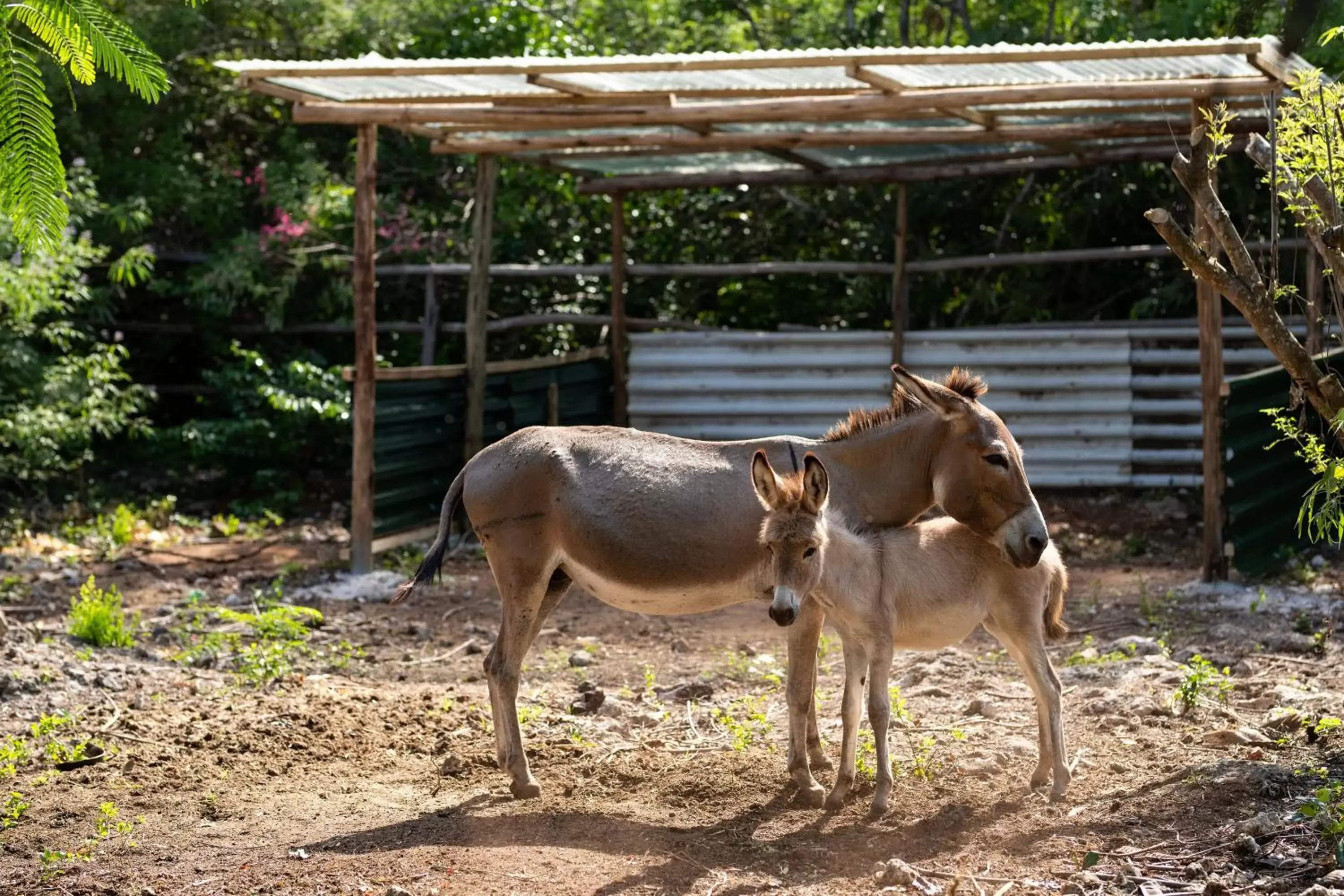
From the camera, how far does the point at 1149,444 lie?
45.9 feet

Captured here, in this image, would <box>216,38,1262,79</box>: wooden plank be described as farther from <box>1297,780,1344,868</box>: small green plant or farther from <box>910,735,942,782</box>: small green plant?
<box>1297,780,1344,868</box>: small green plant

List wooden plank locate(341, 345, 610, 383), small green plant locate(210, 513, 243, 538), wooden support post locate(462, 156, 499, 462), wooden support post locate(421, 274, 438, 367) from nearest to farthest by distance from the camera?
wooden plank locate(341, 345, 610, 383), wooden support post locate(462, 156, 499, 462), small green plant locate(210, 513, 243, 538), wooden support post locate(421, 274, 438, 367)

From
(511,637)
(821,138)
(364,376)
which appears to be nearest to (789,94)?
(821,138)

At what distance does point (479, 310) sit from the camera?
12867mm

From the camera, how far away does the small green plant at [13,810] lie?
235 inches

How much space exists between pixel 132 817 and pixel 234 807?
1.40 ft

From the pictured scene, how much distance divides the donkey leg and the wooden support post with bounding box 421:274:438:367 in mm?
9763

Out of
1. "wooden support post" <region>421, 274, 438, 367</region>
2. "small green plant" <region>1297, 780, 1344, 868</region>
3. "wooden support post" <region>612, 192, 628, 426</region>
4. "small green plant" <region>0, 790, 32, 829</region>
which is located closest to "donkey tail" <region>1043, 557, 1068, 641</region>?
"small green plant" <region>1297, 780, 1344, 868</region>

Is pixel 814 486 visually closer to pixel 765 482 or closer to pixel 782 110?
pixel 765 482

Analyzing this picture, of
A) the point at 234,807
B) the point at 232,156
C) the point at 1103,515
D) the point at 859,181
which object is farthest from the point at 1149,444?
the point at 232,156

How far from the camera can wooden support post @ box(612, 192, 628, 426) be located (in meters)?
14.8

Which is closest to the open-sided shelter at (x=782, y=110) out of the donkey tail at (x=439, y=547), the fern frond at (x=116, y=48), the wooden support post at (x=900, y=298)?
the wooden support post at (x=900, y=298)

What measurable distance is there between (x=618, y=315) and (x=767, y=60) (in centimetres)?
658

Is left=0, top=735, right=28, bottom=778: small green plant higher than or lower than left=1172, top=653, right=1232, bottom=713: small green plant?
lower
